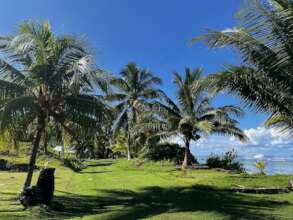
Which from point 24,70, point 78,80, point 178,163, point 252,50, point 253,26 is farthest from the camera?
point 178,163

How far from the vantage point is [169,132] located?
2397 centimetres

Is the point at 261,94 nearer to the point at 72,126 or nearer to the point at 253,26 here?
the point at 253,26

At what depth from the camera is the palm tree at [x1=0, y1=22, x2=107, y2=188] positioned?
11.7 m

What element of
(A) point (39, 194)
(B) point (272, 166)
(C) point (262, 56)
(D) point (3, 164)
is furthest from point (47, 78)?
(B) point (272, 166)

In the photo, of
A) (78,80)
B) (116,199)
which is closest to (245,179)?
(116,199)

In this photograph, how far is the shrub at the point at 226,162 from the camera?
82.6ft

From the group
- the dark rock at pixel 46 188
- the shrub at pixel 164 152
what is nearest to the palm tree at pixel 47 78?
the dark rock at pixel 46 188

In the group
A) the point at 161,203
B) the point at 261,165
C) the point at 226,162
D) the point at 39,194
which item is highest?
the point at 226,162

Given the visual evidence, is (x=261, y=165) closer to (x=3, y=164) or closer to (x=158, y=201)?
(x=158, y=201)

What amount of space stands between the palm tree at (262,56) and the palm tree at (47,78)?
431 centimetres

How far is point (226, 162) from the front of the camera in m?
25.4

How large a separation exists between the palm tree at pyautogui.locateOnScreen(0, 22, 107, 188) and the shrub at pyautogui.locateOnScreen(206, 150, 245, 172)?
47.1 ft

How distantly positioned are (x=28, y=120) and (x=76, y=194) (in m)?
3.25

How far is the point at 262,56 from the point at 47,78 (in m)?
6.64
